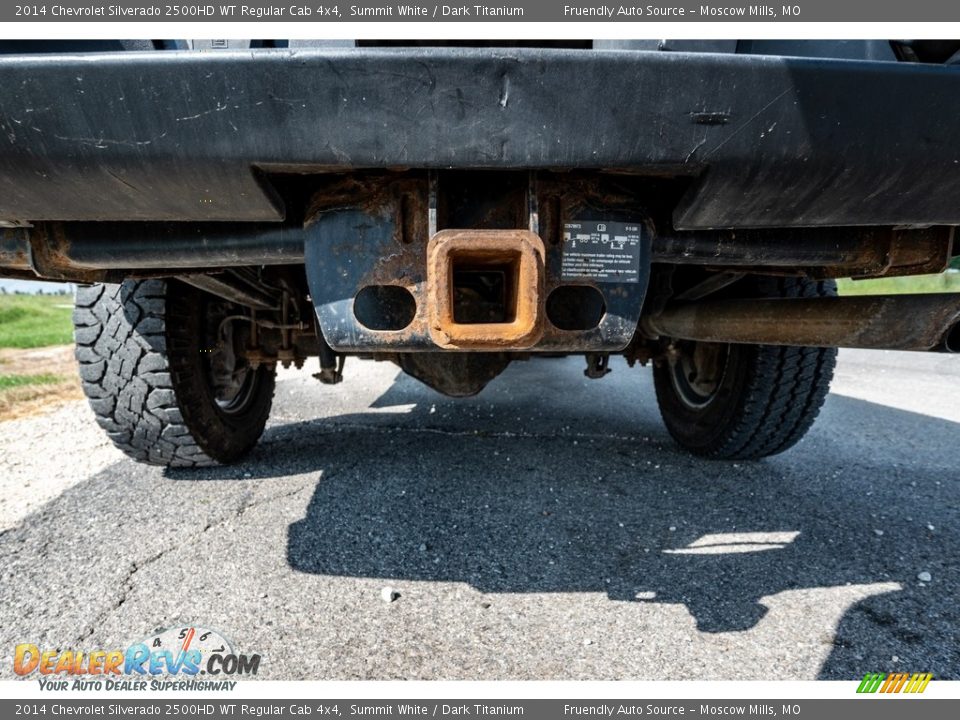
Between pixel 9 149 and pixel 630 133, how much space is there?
0.93 m

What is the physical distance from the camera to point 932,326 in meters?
0.89

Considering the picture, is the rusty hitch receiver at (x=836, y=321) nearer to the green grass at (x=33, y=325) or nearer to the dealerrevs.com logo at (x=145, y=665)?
the dealerrevs.com logo at (x=145, y=665)

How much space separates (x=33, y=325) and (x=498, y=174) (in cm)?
1375

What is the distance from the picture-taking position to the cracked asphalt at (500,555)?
1.01 m

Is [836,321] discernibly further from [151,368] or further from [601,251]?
[151,368]

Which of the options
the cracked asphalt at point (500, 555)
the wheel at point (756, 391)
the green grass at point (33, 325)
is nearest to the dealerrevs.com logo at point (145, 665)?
the cracked asphalt at point (500, 555)

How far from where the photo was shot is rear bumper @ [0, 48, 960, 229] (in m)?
0.68

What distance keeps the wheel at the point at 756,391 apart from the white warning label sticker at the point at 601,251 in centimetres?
110

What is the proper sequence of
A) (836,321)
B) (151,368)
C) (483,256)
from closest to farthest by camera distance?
(483,256) < (836,321) < (151,368)

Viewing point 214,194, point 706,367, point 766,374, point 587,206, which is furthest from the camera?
point 706,367

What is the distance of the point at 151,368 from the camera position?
165 cm

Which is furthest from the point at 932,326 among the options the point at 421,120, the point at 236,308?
the point at 236,308

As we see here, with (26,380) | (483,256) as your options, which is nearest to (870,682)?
(483,256)

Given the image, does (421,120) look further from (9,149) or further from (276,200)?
(9,149)
